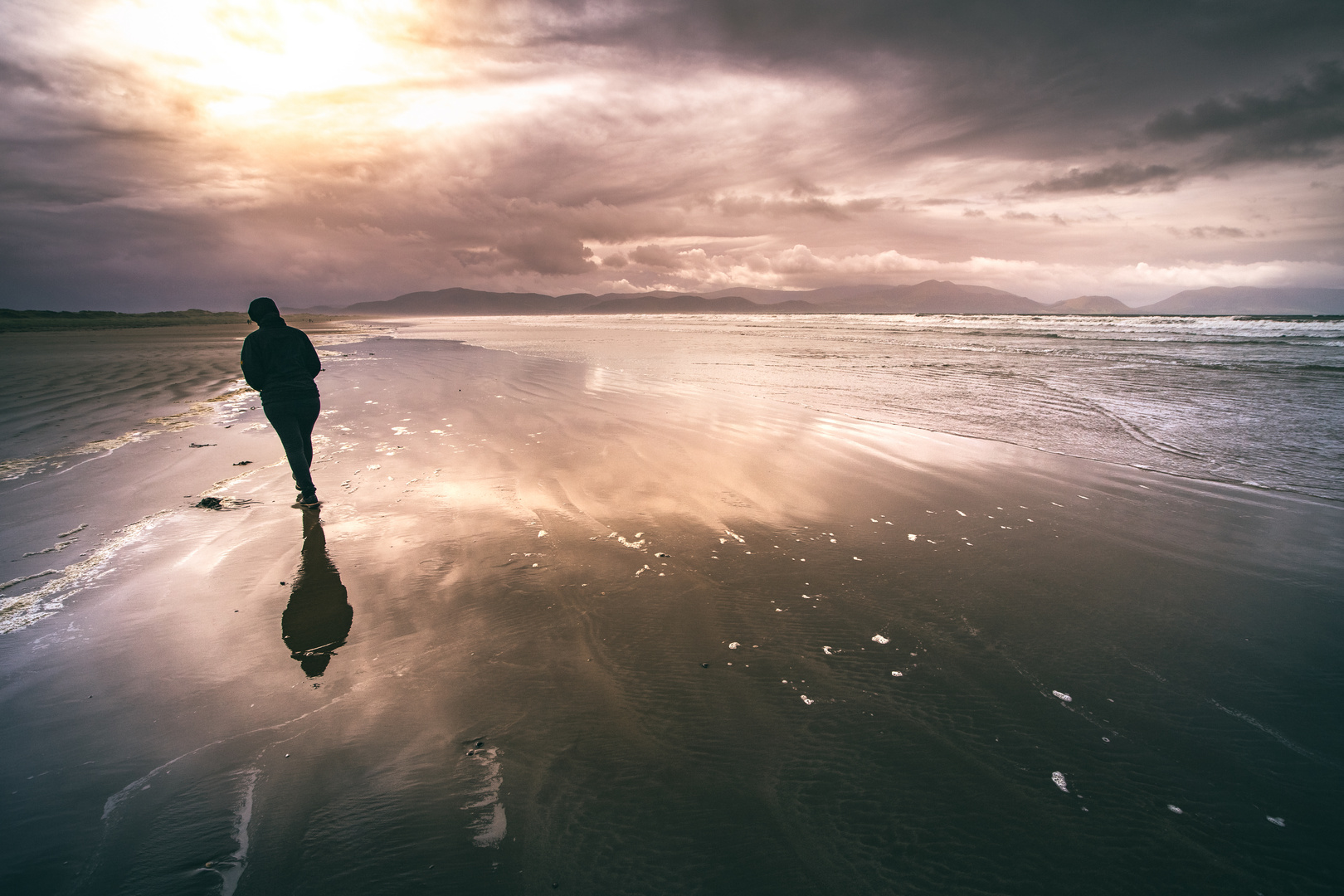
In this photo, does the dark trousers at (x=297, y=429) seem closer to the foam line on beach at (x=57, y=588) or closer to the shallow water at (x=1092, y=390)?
the foam line on beach at (x=57, y=588)

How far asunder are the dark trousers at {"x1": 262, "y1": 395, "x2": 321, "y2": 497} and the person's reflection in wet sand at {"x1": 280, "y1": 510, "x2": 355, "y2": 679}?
5.17 ft

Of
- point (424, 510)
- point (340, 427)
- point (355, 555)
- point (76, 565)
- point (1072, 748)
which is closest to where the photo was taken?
point (1072, 748)

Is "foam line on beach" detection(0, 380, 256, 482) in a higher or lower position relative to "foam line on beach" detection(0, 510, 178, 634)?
higher

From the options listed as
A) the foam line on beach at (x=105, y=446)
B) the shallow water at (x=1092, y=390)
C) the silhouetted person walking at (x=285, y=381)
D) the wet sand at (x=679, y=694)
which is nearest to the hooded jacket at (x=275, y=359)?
the silhouetted person walking at (x=285, y=381)

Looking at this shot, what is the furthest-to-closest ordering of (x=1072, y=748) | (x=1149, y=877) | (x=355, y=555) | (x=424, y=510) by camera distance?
(x=424, y=510), (x=355, y=555), (x=1072, y=748), (x=1149, y=877)

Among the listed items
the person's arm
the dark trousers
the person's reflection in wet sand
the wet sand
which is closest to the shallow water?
the wet sand

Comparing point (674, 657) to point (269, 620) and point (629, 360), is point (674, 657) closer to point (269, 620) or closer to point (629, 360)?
point (269, 620)

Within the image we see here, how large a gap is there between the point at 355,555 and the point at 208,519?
222cm

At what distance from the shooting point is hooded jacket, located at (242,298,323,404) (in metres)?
6.48

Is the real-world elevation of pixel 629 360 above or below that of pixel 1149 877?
above

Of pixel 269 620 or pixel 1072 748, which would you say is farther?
pixel 269 620

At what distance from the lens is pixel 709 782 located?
8.51 ft

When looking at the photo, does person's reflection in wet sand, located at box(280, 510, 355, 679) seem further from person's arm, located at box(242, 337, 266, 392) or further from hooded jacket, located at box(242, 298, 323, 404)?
person's arm, located at box(242, 337, 266, 392)

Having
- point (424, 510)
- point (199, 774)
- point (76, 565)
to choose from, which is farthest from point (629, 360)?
point (199, 774)
